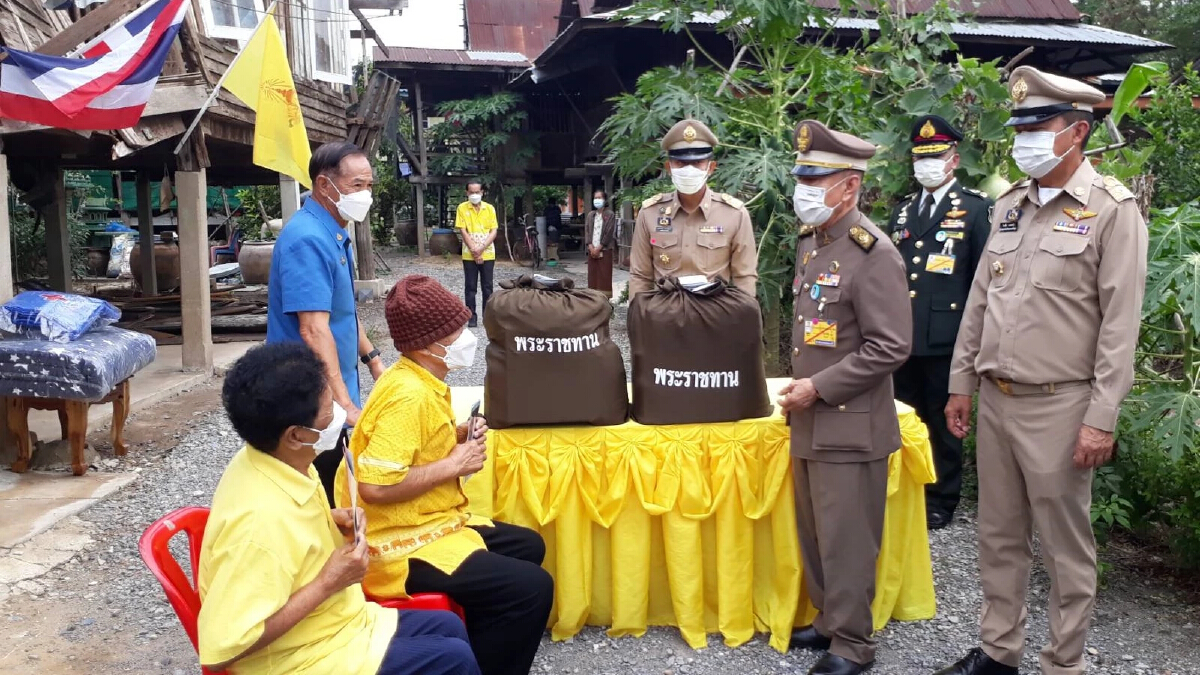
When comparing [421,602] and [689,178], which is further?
[689,178]

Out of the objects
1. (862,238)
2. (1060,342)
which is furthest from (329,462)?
(1060,342)

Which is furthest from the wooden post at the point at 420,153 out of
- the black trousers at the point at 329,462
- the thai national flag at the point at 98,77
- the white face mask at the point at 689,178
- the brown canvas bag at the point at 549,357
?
the brown canvas bag at the point at 549,357

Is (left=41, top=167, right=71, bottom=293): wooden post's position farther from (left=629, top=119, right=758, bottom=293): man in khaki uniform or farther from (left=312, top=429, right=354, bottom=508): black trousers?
(left=312, top=429, right=354, bottom=508): black trousers

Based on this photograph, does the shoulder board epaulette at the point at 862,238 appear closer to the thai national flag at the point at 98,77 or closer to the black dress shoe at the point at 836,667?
the black dress shoe at the point at 836,667

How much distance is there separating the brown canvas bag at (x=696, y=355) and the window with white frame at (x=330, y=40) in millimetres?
8761

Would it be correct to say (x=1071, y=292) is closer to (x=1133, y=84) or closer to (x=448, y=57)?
(x=1133, y=84)

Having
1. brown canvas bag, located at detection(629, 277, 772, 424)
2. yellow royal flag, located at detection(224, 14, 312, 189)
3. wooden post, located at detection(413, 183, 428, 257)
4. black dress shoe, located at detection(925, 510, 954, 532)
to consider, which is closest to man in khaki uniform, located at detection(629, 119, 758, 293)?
brown canvas bag, located at detection(629, 277, 772, 424)

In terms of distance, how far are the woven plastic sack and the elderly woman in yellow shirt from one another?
3565mm

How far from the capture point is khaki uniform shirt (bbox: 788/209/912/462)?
2.91 metres

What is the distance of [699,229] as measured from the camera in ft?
14.4

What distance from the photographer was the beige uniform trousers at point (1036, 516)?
267 centimetres

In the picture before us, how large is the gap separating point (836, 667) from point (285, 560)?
1915 mm

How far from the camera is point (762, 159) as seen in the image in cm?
607

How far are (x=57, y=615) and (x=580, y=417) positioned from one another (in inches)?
93.1
